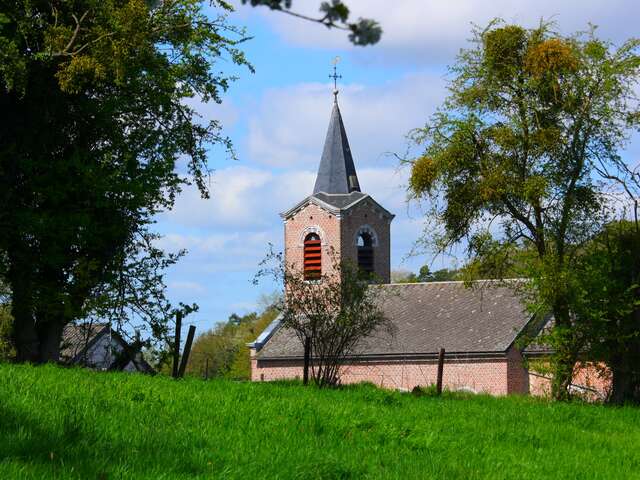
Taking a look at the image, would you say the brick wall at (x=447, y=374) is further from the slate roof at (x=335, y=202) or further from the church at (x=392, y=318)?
the slate roof at (x=335, y=202)

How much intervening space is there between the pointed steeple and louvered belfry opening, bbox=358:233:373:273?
3.07m

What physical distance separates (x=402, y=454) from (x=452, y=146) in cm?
1699

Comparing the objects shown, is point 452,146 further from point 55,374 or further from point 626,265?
point 55,374

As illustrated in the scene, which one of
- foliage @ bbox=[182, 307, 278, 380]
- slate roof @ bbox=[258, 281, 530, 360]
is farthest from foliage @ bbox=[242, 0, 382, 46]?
foliage @ bbox=[182, 307, 278, 380]

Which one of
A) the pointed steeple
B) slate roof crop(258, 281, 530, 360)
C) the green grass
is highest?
the pointed steeple

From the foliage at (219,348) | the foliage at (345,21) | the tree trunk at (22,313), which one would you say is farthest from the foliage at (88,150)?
the foliage at (219,348)

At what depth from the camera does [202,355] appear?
9206 centimetres

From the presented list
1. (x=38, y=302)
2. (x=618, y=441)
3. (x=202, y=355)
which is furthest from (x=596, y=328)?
(x=202, y=355)

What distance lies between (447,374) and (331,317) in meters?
28.2

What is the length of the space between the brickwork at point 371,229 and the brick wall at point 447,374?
9018 mm

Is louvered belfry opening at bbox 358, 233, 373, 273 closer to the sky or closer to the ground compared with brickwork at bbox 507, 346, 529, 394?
closer to the sky

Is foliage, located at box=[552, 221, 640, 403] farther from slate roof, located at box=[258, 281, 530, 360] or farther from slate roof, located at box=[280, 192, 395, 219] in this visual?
slate roof, located at box=[280, 192, 395, 219]

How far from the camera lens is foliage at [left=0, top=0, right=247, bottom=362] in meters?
20.8

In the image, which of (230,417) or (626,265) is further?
(626,265)
